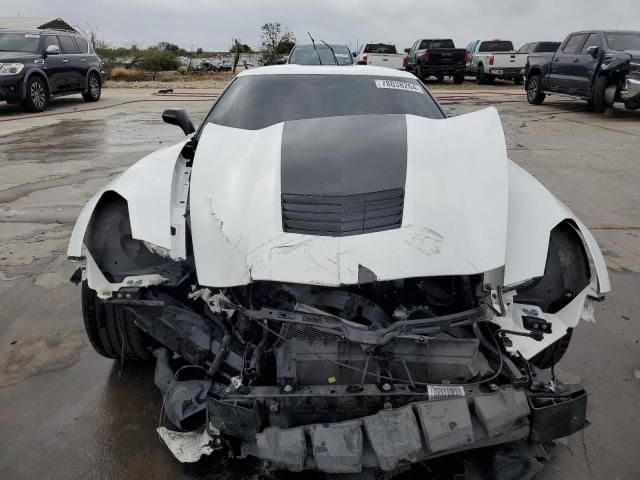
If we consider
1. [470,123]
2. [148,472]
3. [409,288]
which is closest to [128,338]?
[148,472]

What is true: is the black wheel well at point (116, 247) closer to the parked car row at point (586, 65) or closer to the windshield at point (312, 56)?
the parked car row at point (586, 65)

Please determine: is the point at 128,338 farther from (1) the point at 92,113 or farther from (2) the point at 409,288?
(1) the point at 92,113

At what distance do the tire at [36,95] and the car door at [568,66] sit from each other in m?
11.9

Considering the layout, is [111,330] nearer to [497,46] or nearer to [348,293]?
[348,293]

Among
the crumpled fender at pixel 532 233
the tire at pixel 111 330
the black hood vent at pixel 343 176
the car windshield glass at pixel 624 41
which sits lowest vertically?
the tire at pixel 111 330

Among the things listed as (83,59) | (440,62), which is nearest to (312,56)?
(83,59)

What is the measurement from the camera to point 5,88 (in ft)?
35.6

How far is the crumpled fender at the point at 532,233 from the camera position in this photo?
200cm

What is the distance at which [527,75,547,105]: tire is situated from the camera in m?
13.1

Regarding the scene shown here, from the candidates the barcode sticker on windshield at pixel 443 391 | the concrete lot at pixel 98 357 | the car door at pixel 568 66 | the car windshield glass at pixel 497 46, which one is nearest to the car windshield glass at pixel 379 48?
the car windshield glass at pixel 497 46

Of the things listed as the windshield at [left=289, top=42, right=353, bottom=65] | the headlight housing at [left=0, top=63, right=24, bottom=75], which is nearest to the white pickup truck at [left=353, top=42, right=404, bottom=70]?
the windshield at [left=289, top=42, right=353, bottom=65]

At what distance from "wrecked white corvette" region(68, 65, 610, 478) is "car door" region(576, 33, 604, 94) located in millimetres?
9944

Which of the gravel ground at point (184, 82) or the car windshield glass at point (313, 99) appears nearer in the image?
the car windshield glass at point (313, 99)

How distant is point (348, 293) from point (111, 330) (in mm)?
1294
